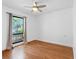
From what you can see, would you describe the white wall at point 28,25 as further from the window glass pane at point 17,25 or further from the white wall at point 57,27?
the white wall at point 57,27

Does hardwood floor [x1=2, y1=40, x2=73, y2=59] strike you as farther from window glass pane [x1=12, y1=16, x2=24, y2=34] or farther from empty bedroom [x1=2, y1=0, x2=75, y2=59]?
window glass pane [x1=12, y1=16, x2=24, y2=34]

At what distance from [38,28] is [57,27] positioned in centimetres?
190

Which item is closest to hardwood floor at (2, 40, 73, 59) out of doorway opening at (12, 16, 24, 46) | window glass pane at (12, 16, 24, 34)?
doorway opening at (12, 16, 24, 46)

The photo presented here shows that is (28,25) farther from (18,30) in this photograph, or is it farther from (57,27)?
(57,27)

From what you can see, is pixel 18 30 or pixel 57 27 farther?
pixel 18 30

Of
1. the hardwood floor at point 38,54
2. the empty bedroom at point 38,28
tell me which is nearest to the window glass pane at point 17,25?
the empty bedroom at point 38,28

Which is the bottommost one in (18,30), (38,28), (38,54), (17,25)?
(38,54)

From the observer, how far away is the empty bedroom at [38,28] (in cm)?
381

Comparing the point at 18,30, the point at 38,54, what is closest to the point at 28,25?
the point at 18,30

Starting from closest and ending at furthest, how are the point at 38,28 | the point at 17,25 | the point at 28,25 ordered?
the point at 17,25, the point at 28,25, the point at 38,28

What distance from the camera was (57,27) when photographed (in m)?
4.98

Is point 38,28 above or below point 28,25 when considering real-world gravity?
below

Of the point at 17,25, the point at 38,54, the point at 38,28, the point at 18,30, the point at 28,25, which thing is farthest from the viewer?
the point at 38,28

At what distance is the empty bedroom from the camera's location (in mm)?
3814
